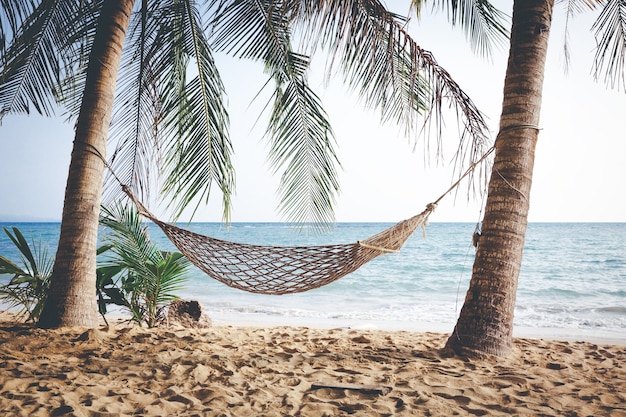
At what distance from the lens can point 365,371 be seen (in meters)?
1.58

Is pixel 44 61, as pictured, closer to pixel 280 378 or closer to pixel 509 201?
pixel 280 378

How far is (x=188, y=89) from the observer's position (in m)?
2.13

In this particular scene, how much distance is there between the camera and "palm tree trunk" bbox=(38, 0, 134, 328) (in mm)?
1880

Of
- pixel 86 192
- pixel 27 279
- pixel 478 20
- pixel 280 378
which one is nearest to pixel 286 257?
pixel 280 378

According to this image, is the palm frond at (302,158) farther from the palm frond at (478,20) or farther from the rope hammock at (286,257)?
the palm frond at (478,20)

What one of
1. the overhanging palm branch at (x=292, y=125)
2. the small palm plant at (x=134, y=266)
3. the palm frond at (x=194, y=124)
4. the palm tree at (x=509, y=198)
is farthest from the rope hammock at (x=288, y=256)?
the small palm plant at (x=134, y=266)

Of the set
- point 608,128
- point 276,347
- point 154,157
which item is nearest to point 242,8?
point 154,157

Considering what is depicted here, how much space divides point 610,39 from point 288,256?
2.08m

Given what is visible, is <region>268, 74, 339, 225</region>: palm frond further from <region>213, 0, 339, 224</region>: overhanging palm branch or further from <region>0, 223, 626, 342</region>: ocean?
<region>0, 223, 626, 342</region>: ocean

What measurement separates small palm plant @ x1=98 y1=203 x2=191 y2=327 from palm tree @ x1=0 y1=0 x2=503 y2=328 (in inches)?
13.4

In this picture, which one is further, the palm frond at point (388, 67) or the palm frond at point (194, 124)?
the palm frond at point (194, 124)

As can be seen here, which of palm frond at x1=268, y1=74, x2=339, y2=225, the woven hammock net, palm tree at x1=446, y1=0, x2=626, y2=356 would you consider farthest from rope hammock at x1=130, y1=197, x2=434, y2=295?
palm frond at x1=268, y1=74, x2=339, y2=225

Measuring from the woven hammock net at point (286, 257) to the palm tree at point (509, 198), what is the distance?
12.4 inches

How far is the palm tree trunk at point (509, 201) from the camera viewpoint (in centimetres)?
170
